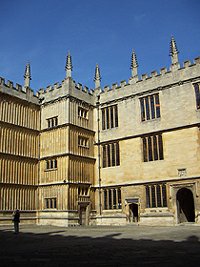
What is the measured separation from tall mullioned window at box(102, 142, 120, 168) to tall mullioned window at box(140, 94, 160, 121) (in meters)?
3.74

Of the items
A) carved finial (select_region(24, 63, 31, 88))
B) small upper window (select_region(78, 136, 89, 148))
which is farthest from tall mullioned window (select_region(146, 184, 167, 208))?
carved finial (select_region(24, 63, 31, 88))

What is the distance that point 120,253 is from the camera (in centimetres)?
948

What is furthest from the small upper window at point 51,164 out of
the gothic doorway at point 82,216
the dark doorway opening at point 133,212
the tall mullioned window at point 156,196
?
the tall mullioned window at point 156,196

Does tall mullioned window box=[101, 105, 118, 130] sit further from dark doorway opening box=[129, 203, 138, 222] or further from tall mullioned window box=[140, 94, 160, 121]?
dark doorway opening box=[129, 203, 138, 222]

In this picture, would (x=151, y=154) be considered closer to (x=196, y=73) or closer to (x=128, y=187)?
(x=128, y=187)

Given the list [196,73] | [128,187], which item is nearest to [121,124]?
[128,187]

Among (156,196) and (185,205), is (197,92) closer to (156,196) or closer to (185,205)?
(156,196)

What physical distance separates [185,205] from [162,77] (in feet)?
35.9

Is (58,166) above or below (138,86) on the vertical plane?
below

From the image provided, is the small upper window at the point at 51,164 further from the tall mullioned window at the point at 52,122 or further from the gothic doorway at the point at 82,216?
the gothic doorway at the point at 82,216

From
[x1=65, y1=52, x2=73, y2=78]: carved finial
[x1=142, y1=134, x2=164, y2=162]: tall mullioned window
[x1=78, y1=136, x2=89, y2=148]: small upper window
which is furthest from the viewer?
[x1=65, y1=52, x2=73, y2=78]: carved finial

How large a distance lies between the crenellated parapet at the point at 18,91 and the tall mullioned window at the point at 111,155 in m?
8.16

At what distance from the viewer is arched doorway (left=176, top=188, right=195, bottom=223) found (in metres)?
24.5

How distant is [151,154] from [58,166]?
803cm
